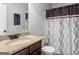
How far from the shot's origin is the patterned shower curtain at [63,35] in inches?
69.1

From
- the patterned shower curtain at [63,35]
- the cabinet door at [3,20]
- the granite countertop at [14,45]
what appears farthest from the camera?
the patterned shower curtain at [63,35]

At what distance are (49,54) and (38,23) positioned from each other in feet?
1.59

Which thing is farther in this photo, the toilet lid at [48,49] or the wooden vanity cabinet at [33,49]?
the toilet lid at [48,49]

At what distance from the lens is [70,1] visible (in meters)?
1.76

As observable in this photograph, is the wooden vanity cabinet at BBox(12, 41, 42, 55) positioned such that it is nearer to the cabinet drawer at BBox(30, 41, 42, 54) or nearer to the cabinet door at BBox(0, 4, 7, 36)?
the cabinet drawer at BBox(30, 41, 42, 54)

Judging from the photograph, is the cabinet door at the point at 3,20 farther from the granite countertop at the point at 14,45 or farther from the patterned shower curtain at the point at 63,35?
the patterned shower curtain at the point at 63,35

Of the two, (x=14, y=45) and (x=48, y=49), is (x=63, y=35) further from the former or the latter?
(x=14, y=45)

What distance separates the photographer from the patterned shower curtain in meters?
1.75

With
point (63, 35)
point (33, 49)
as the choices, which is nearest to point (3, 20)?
point (33, 49)

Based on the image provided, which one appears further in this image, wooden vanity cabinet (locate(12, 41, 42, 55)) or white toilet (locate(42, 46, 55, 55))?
white toilet (locate(42, 46, 55, 55))

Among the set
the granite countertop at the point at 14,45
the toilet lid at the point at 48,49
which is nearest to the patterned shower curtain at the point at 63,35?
the toilet lid at the point at 48,49

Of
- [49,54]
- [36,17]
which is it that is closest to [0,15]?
[36,17]

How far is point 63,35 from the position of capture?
1.77m

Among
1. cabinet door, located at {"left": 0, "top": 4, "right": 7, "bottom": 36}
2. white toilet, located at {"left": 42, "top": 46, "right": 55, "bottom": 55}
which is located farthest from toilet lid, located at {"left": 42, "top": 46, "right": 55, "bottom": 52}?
cabinet door, located at {"left": 0, "top": 4, "right": 7, "bottom": 36}
